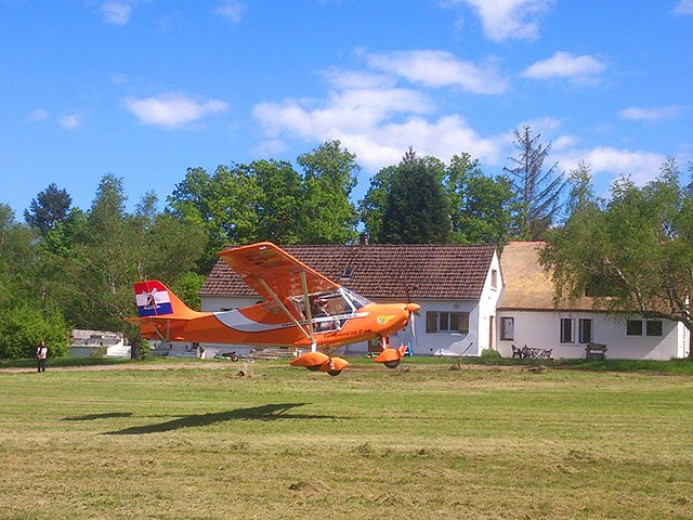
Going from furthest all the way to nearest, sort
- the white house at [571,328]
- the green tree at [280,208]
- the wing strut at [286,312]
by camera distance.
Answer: the green tree at [280,208] < the white house at [571,328] < the wing strut at [286,312]

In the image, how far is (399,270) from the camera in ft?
151

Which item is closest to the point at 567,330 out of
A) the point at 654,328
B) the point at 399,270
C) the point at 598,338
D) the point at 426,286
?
the point at 598,338

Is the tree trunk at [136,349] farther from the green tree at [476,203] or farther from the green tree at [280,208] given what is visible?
the green tree at [476,203]

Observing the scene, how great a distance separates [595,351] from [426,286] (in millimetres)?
9165

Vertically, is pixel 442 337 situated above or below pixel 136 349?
above

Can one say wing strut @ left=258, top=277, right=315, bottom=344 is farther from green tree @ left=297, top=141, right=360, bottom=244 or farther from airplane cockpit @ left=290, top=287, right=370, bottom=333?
green tree @ left=297, top=141, right=360, bottom=244

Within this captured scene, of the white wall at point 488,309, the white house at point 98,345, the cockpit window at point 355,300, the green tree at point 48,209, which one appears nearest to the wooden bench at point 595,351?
the white wall at point 488,309

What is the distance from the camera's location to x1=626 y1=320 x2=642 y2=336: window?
44688 millimetres

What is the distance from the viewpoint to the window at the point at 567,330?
4588cm

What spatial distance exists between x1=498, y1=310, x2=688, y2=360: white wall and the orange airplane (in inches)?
1029

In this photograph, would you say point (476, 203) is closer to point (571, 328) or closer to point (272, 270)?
point (571, 328)

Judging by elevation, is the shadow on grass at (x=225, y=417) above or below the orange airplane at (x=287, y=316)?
A: below

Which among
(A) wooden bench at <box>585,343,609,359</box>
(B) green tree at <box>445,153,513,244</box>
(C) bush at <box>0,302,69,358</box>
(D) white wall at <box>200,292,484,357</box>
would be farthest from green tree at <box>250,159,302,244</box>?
(A) wooden bench at <box>585,343,609,359</box>

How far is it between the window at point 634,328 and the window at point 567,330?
289 cm
